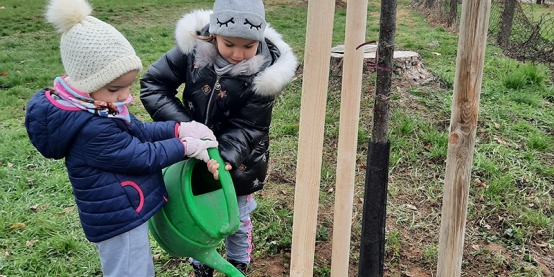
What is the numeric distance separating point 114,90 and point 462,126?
4.10 feet

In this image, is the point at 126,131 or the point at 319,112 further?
the point at 126,131

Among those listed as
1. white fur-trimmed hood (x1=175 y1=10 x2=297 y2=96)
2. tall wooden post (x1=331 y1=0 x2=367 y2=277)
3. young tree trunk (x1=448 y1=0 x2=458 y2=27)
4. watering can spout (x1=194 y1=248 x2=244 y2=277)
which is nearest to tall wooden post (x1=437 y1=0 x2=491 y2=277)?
tall wooden post (x1=331 y1=0 x2=367 y2=277)

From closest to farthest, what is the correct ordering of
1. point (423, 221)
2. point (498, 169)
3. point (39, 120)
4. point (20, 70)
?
point (39, 120) < point (423, 221) < point (498, 169) < point (20, 70)

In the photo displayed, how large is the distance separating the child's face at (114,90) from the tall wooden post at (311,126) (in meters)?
0.63

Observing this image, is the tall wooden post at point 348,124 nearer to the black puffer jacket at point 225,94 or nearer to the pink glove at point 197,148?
the black puffer jacket at point 225,94

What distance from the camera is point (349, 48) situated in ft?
5.90

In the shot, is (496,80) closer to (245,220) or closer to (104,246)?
(245,220)

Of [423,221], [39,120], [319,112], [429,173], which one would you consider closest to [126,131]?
[39,120]

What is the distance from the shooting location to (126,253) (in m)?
1.75

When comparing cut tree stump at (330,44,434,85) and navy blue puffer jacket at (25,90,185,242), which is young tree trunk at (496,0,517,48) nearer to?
cut tree stump at (330,44,434,85)

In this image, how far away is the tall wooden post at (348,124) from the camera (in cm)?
177

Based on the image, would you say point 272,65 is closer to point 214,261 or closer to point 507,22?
point 214,261

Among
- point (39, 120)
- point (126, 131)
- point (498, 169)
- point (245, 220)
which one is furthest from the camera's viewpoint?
point (498, 169)

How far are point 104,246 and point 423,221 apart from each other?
2.10m
